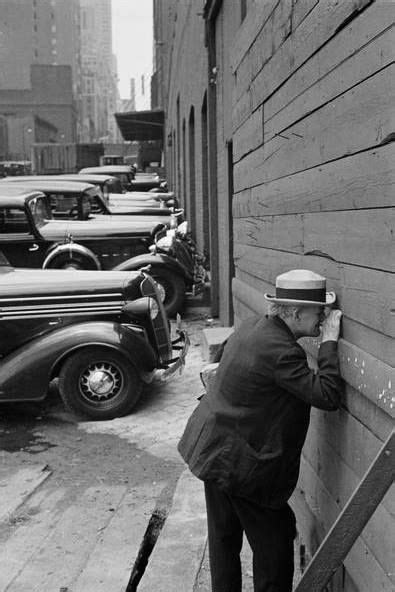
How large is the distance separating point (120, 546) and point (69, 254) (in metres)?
7.60

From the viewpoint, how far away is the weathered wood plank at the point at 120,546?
12.6 ft

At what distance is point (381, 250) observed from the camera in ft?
8.02

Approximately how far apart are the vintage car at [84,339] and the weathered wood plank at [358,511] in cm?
478

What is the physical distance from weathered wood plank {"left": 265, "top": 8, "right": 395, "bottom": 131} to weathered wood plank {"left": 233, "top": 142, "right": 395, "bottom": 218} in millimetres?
271

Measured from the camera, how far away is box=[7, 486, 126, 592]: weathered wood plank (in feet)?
12.8

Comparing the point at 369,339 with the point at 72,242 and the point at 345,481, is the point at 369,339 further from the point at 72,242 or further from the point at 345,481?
the point at 72,242

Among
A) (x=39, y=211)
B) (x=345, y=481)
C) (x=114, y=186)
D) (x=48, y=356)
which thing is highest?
(x=114, y=186)

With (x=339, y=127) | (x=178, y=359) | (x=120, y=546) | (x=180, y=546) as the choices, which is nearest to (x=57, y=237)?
(x=178, y=359)

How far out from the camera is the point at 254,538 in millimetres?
3123

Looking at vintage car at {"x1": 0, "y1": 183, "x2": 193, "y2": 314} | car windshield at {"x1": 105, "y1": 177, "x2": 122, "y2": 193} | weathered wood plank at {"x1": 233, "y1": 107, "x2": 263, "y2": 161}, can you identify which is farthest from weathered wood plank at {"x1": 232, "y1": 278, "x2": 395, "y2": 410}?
car windshield at {"x1": 105, "y1": 177, "x2": 122, "y2": 193}

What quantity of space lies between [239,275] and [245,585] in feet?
8.29

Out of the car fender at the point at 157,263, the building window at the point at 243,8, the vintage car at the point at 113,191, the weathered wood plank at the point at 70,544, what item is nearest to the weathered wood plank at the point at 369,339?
the weathered wood plank at the point at 70,544

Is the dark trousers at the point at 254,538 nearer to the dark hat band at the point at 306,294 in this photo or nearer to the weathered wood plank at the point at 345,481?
the weathered wood plank at the point at 345,481

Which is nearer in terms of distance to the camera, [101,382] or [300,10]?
[300,10]
